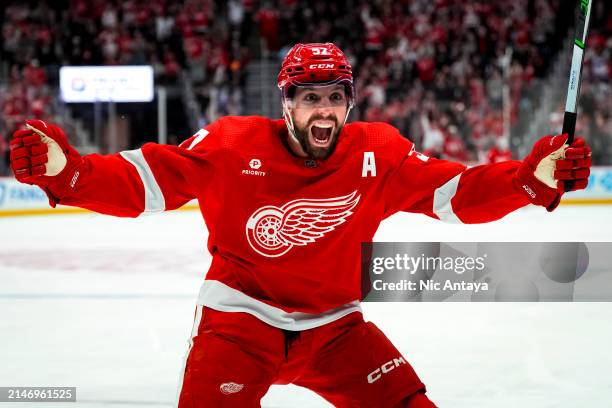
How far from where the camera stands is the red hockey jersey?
2.37 meters

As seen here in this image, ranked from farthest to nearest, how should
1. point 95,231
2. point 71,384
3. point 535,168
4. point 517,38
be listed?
1. point 517,38
2. point 95,231
3. point 71,384
4. point 535,168

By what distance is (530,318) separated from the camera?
15.1 feet

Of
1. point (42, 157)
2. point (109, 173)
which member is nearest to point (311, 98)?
point (109, 173)

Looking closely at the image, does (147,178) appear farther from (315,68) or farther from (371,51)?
(371,51)

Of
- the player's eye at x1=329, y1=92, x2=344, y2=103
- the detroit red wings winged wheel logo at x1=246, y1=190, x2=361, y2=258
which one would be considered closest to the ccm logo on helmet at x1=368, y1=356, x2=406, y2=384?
→ the detroit red wings winged wheel logo at x1=246, y1=190, x2=361, y2=258

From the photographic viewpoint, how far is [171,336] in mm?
4312

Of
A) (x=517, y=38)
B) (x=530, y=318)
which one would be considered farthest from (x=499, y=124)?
(x=530, y=318)

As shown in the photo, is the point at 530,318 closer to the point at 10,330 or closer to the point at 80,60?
the point at 10,330

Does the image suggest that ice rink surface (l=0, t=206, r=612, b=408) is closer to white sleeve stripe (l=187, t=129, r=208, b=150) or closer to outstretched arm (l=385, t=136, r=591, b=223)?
outstretched arm (l=385, t=136, r=591, b=223)

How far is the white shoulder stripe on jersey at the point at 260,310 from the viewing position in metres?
2.38

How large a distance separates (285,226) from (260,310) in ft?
0.81

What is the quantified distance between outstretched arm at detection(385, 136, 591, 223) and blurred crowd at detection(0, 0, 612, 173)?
756 centimetres

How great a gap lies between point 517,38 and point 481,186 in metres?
12.3

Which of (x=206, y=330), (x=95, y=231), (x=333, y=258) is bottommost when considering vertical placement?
(x=95, y=231)
